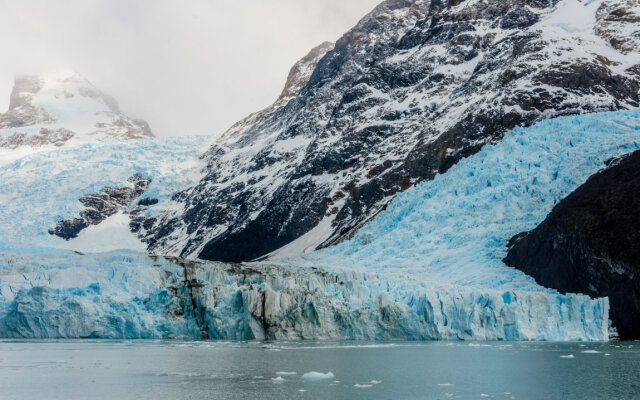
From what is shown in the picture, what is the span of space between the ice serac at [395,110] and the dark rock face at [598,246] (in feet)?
102

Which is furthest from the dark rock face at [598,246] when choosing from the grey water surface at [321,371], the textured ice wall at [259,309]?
the grey water surface at [321,371]

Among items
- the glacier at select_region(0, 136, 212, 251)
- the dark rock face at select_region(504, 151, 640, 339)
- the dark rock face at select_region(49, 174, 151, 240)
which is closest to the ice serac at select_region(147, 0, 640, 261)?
the glacier at select_region(0, 136, 212, 251)

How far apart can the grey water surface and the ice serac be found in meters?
49.5

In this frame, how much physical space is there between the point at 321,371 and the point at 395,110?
86452 millimetres

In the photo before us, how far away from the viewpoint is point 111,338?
118 ft

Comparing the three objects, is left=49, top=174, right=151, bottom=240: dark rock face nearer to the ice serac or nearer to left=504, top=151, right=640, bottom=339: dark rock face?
the ice serac

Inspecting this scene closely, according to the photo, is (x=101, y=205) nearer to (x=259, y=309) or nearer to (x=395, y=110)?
(x=395, y=110)

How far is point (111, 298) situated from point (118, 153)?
110 m

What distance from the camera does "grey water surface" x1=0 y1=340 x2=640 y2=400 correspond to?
56.1ft

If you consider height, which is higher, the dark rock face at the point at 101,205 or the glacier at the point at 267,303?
the dark rock face at the point at 101,205

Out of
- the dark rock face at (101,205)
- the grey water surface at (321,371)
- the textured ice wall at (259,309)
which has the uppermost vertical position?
the dark rock face at (101,205)

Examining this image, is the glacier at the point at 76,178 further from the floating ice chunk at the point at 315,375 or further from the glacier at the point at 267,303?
the floating ice chunk at the point at 315,375

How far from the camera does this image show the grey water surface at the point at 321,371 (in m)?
17.1

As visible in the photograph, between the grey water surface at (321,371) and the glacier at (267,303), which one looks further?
the glacier at (267,303)
